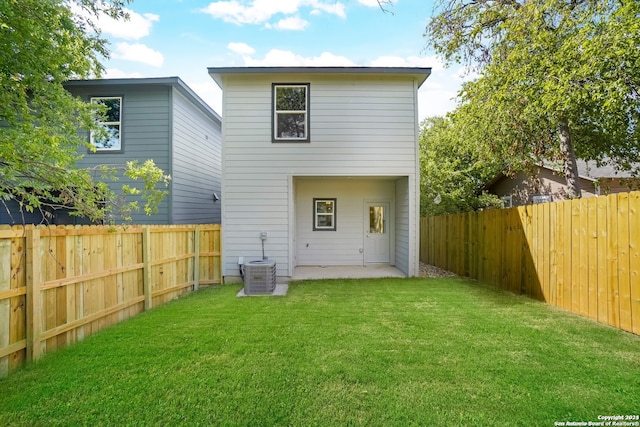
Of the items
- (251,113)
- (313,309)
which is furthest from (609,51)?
(251,113)

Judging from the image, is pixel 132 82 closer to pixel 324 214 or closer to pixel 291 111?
pixel 291 111

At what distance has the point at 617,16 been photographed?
4.93 meters

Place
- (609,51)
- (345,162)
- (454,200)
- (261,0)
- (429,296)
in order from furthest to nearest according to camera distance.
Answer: (454,200) < (345,162) < (429,296) < (609,51) < (261,0)

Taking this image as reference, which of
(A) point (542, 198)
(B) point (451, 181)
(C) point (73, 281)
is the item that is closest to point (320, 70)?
(C) point (73, 281)

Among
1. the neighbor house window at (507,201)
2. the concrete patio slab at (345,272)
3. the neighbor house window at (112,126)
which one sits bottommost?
the concrete patio slab at (345,272)

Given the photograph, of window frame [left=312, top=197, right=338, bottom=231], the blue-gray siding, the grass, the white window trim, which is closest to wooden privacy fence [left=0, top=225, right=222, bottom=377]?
the grass

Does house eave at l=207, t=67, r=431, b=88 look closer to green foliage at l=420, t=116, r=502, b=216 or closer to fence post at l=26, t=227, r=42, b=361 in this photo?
fence post at l=26, t=227, r=42, b=361

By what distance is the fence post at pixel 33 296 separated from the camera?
3221mm

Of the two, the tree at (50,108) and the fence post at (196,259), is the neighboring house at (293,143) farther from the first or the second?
the tree at (50,108)

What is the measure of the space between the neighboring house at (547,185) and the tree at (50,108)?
38.3ft

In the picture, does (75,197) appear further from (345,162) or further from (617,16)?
(617,16)

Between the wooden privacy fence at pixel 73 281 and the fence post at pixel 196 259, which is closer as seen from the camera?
the wooden privacy fence at pixel 73 281

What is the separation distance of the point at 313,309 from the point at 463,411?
2978mm

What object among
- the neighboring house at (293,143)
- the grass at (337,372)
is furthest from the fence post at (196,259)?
the grass at (337,372)
